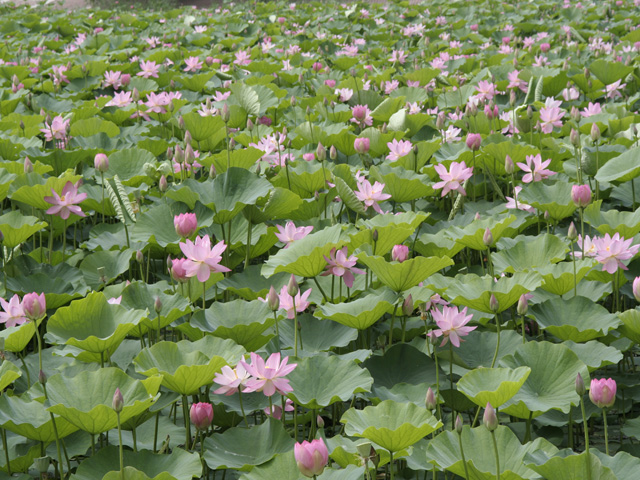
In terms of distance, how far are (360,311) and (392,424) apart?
0.37m

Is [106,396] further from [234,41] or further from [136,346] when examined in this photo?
[234,41]

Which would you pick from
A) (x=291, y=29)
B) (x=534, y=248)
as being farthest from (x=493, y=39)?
(x=534, y=248)

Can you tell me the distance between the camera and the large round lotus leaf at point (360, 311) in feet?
5.41

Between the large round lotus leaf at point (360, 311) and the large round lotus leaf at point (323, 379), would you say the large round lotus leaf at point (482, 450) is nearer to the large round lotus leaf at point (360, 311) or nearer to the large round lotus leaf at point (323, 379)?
the large round lotus leaf at point (323, 379)

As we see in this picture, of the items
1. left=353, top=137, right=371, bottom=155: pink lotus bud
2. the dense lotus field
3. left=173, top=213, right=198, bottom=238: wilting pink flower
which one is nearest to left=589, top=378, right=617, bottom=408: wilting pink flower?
the dense lotus field

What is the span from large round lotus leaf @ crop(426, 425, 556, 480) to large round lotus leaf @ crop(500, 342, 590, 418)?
0.10 m

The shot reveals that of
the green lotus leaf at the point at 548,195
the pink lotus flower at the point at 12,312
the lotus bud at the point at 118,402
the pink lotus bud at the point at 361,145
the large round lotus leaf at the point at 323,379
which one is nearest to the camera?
the lotus bud at the point at 118,402

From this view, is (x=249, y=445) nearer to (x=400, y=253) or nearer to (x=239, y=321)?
(x=239, y=321)

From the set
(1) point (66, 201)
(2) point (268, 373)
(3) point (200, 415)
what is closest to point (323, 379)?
(2) point (268, 373)

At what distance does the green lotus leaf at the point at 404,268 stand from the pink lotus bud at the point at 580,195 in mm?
431

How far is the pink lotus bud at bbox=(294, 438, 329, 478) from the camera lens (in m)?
1.14

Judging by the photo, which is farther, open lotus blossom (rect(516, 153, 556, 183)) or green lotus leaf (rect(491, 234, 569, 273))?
open lotus blossom (rect(516, 153, 556, 183))

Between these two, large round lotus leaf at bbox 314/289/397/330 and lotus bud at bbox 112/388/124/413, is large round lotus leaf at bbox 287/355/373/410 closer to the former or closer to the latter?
large round lotus leaf at bbox 314/289/397/330

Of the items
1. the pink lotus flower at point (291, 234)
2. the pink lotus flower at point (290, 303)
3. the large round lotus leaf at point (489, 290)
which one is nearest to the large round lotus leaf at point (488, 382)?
the large round lotus leaf at point (489, 290)
